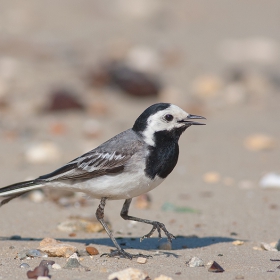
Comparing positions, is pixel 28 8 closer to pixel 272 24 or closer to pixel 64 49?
pixel 64 49

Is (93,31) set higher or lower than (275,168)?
higher

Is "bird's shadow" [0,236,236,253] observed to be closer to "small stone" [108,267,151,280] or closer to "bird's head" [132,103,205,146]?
"bird's head" [132,103,205,146]

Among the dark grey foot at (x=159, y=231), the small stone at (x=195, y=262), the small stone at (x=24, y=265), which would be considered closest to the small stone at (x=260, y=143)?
the dark grey foot at (x=159, y=231)

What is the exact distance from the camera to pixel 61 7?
1908 cm

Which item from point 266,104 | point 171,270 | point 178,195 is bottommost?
point 171,270

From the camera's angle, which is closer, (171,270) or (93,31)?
(171,270)

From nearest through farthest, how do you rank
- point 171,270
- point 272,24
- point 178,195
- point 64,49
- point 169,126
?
point 171,270 → point 169,126 → point 178,195 → point 64,49 → point 272,24

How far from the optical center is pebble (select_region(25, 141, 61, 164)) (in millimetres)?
9891

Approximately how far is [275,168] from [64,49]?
8164mm

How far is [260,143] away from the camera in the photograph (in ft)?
35.4

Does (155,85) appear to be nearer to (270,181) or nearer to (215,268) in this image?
(270,181)

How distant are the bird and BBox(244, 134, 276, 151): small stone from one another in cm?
463

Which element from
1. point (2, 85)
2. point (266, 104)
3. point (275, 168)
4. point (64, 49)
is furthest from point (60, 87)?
point (275, 168)

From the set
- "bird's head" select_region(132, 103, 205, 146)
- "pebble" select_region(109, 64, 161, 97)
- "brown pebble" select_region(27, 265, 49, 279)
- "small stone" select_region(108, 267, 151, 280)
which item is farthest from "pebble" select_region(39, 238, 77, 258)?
"pebble" select_region(109, 64, 161, 97)
